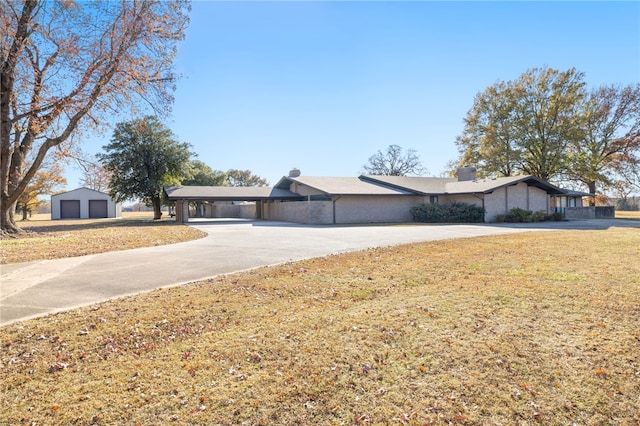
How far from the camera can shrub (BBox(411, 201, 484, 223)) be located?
2473 centimetres

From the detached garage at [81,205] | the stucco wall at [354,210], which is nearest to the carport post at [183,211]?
the stucco wall at [354,210]

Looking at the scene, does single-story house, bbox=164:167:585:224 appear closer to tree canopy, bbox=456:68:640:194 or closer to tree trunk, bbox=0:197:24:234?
tree canopy, bbox=456:68:640:194

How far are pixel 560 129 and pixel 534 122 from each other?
2256 mm

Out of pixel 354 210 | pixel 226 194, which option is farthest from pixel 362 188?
pixel 226 194

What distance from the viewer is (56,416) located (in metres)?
2.76

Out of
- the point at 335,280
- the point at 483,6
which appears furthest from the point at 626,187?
the point at 335,280

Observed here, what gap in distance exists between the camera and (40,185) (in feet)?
128

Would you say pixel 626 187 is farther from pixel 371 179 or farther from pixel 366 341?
pixel 366 341

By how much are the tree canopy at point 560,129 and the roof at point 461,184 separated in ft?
19.7

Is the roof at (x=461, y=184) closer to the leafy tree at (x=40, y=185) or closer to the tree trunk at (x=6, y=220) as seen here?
the tree trunk at (x=6, y=220)

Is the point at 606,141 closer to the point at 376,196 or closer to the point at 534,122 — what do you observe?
the point at 534,122

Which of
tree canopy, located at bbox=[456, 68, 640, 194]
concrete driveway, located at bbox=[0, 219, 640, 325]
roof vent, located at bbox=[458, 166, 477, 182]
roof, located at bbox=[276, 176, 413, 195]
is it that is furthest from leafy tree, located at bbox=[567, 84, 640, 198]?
concrete driveway, located at bbox=[0, 219, 640, 325]

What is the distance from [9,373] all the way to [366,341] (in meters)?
3.56

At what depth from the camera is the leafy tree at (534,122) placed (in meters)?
32.6
